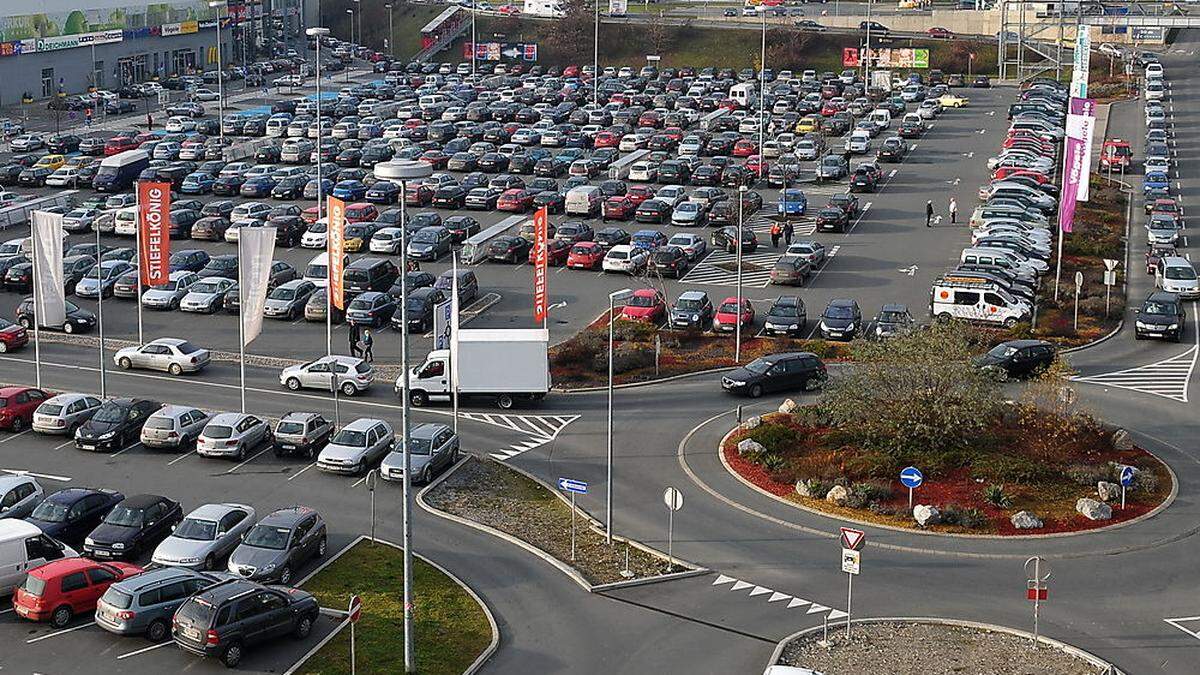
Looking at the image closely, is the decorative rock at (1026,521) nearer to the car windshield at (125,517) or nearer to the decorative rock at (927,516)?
the decorative rock at (927,516)

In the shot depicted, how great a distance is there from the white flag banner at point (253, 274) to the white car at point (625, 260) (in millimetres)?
19264

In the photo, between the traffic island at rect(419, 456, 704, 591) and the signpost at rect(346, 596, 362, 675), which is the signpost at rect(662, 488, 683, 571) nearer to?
the traffic island at rect(419, 456, 704, 591)

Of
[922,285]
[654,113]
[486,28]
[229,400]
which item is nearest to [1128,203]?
[922,285]

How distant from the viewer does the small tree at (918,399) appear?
124 feet

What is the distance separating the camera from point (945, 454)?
1480 inches

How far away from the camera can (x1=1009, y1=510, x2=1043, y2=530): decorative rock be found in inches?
1362

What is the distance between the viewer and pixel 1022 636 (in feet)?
96.7

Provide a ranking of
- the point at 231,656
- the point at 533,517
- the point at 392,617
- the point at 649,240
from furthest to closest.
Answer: the point at 649,240 → the point at 533,517 → the point at 392,617 → the point at 231,656

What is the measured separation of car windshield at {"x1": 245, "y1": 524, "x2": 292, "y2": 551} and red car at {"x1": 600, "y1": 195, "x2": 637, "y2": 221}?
134 ft

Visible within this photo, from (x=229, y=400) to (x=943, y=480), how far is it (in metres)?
20.4

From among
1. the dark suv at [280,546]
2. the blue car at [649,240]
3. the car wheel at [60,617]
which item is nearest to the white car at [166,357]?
the dark suv at [280,546]

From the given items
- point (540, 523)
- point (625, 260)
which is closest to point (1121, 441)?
point (540, 523)

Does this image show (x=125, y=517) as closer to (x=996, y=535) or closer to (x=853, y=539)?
(x=853, y=539)

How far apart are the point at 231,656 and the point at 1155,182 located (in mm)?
61526
